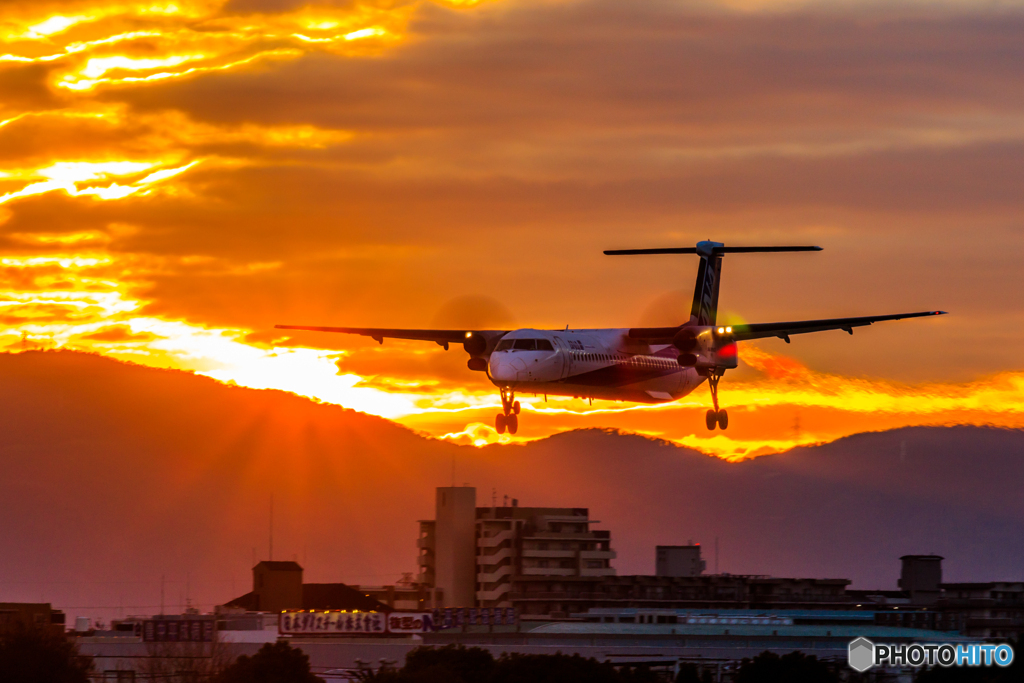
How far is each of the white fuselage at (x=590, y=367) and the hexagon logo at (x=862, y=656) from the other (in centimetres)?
1225

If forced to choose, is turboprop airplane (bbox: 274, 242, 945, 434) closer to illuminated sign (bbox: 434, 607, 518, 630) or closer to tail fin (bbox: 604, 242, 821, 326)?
tail fin (bbox: 604, 242, 821, 326)

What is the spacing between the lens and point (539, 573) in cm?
12538

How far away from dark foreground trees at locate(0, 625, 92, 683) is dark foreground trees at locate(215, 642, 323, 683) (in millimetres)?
5470

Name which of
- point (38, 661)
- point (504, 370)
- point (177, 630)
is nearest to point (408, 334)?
point (504, 370)

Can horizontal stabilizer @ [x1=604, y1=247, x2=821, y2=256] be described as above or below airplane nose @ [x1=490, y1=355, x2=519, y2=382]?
above

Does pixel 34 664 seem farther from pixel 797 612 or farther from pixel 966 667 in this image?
pixel 797 612

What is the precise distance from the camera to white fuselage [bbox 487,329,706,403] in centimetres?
5072

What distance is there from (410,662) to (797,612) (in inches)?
2185

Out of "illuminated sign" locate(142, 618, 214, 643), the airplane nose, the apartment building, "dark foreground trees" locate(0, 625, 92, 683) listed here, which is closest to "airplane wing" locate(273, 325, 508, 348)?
the airplane nose

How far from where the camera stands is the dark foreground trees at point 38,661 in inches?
2003

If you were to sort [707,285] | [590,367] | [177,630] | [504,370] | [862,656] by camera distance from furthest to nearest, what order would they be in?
[177,630]
[707,285]
[590,367]
[862,656]
[504,370]

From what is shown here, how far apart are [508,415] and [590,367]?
11.4ft

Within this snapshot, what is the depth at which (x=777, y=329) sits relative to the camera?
2313 inches

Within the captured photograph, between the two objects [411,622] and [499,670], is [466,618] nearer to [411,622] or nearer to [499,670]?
[411,622]
